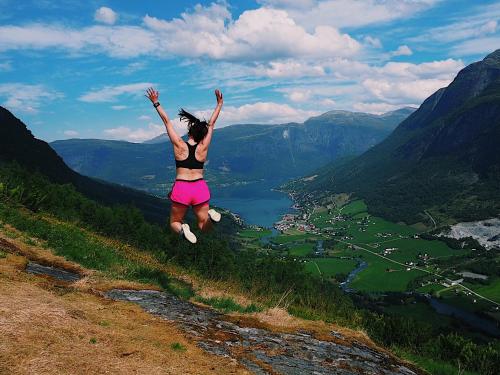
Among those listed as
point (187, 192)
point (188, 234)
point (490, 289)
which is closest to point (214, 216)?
point (188, 234)

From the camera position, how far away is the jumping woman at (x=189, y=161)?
1064 centimetres

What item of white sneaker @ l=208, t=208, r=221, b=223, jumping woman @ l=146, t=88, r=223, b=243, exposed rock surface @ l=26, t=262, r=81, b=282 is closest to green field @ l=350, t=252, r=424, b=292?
exposed rock surface @ l=26, t=262, r=81, b=282

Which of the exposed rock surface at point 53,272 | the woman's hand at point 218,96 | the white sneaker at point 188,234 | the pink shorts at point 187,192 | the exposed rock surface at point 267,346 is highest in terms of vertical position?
the woman's hand at point 218,96

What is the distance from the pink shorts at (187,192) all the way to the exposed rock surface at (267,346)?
124 inches

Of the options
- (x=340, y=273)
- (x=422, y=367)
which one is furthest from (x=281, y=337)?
(x=340, y=273)

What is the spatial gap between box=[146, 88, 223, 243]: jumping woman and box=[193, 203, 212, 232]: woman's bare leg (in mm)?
39

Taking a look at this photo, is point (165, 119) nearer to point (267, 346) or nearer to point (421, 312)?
point (267, 346)

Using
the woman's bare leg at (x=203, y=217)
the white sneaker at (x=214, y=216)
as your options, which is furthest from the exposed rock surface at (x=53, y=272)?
the white sneaker at (x=214, y=216)

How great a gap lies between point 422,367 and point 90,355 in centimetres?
905

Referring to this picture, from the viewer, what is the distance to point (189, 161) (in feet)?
34.9

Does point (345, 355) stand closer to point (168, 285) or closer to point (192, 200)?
point (192, 200)

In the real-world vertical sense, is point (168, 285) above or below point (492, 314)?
above

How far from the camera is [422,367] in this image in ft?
38.3

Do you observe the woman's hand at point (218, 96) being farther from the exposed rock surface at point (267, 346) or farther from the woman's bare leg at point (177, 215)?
the exposed rock surface at point (267, 346)
